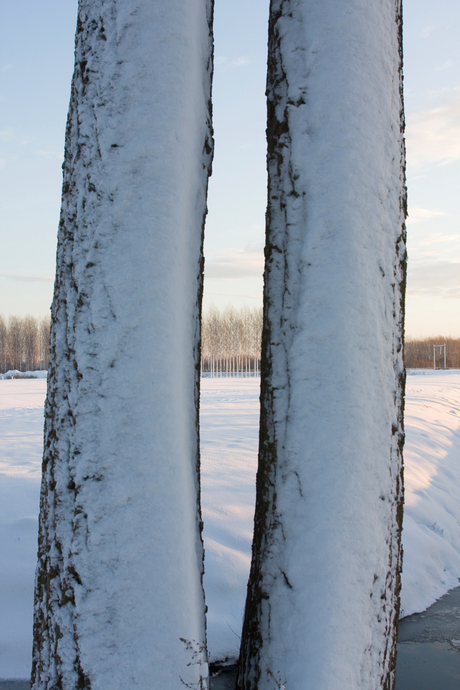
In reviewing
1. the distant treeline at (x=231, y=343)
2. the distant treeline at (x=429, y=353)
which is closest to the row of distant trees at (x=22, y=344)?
the distant treeline at (x=231, y=343)

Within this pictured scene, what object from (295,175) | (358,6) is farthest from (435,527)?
(358,6)

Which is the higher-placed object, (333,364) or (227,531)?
(333,364)

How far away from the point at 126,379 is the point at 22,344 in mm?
56531

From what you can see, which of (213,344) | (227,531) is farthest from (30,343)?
(227,531)

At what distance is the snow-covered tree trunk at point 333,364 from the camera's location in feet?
4.07

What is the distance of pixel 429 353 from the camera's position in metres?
72.9

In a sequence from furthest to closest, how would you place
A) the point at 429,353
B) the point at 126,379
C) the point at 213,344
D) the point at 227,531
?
1. the point at 429,353
2. the point at 213,344
3. the point at 227,531
4. the point at 126,379

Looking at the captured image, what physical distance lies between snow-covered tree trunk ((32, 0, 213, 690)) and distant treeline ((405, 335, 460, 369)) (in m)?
66.5

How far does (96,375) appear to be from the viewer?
1272 mm

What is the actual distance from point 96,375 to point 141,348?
0.48 ft

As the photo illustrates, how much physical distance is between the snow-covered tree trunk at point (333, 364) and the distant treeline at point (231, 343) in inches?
1663

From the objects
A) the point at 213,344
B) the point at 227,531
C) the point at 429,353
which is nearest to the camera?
the point at 227,531

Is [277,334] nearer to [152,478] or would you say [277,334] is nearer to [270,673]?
[152,478]

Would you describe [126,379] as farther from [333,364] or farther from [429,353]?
[429,353]
